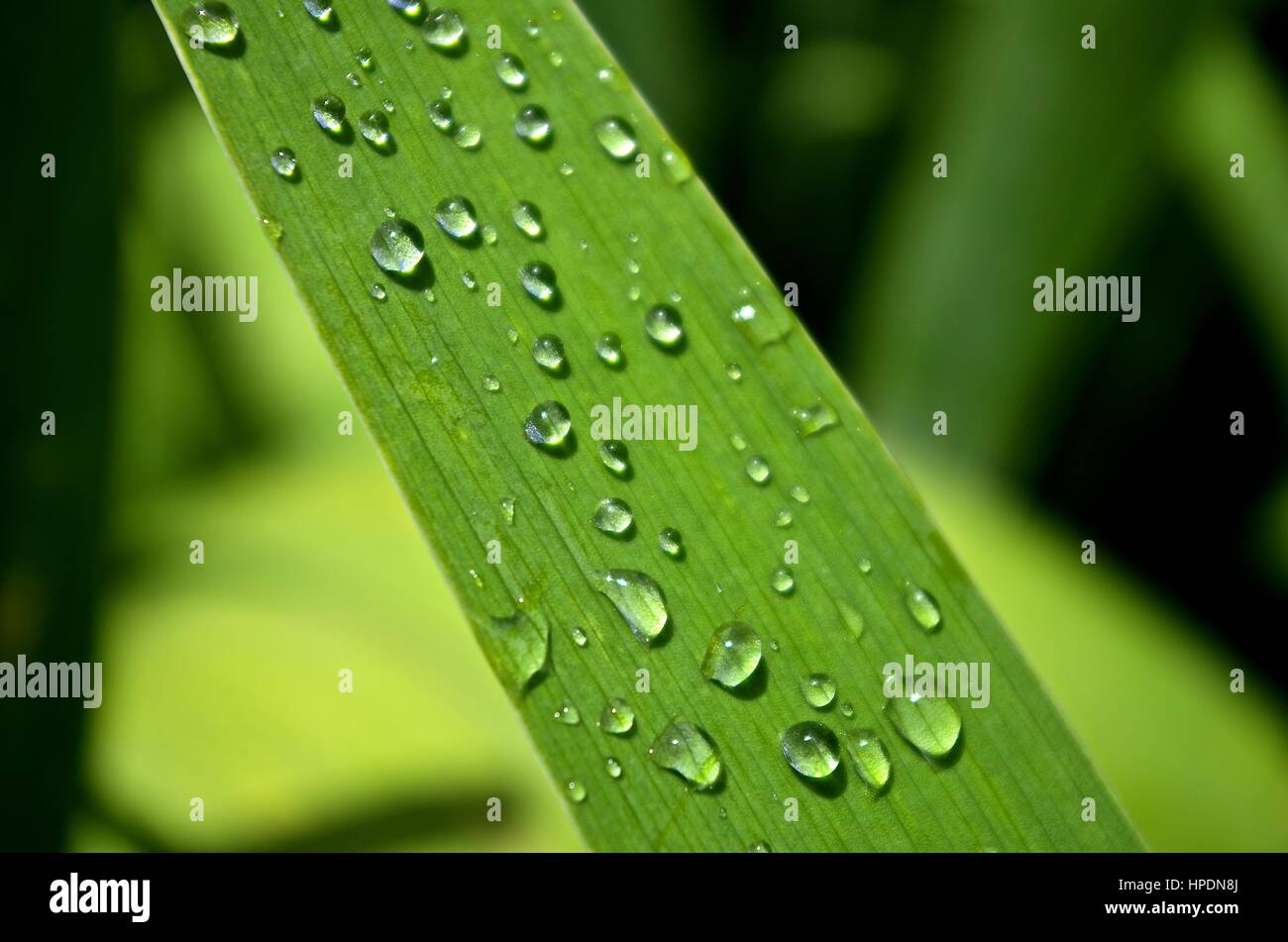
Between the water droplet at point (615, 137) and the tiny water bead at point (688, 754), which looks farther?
the water droplet at point (615, 137)

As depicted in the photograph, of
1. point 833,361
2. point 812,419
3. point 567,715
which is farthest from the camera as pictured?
point 833,361

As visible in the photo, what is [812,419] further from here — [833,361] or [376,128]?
[833,361]

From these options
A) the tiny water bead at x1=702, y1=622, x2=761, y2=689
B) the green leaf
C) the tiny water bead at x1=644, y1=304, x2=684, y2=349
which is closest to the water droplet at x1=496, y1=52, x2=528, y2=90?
the green leaf

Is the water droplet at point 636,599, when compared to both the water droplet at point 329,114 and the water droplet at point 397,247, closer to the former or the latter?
the water droplet at point 397,247

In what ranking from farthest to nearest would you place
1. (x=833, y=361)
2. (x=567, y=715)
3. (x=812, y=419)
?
(x=833, y=361), (x=812, y=419), (x=567, y=715)

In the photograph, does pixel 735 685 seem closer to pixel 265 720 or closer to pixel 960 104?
pixel 265 720

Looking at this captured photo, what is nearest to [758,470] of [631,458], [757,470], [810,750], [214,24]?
[757,470]

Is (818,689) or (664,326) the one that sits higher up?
(664,326)

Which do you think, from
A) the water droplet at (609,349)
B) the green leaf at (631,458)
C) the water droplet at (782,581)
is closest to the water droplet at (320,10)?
the green leaf at (631,458)
